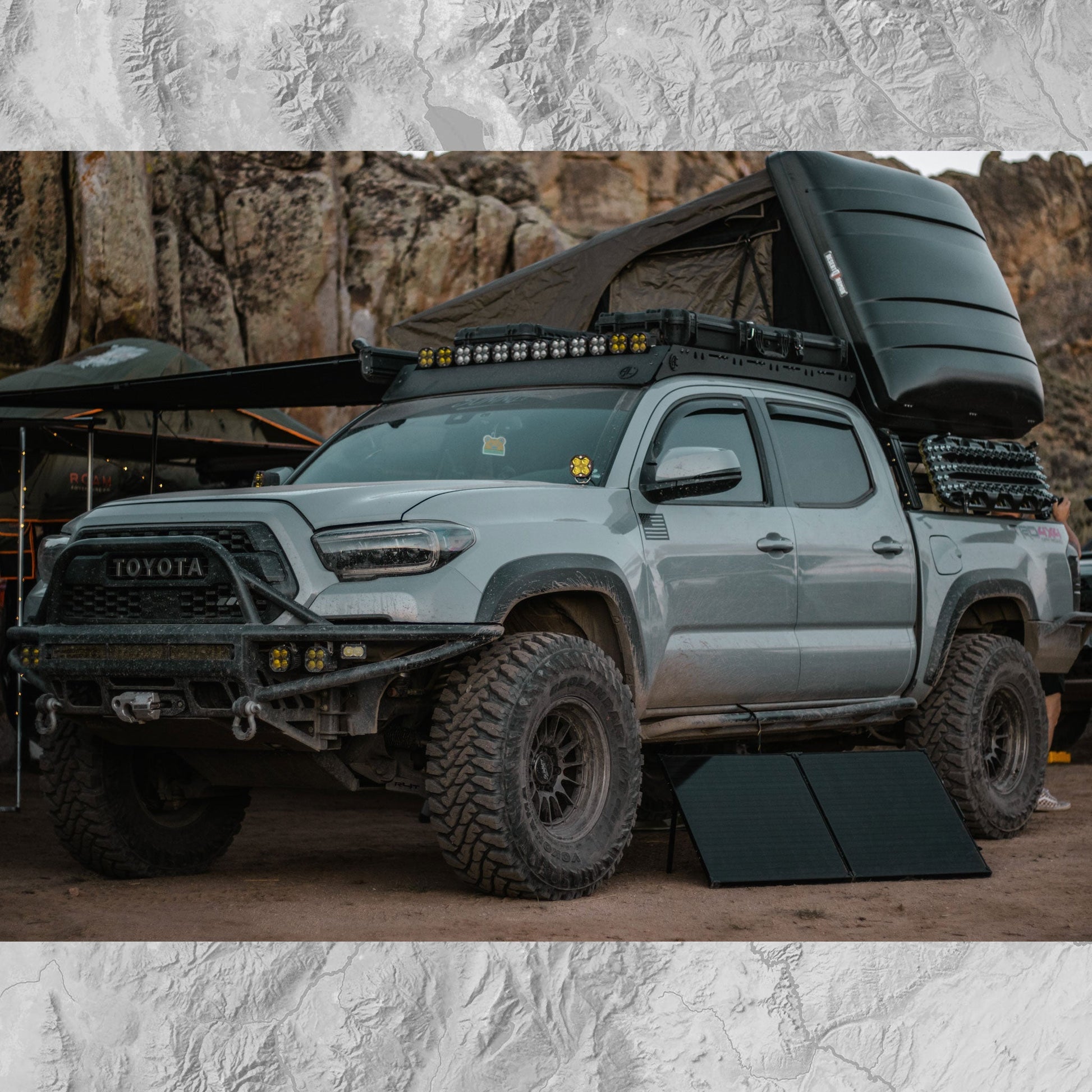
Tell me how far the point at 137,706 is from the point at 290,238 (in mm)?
18496

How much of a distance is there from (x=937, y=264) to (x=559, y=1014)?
17.0ft

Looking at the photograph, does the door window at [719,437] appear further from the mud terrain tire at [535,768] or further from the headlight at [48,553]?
the headlight at [48,553]

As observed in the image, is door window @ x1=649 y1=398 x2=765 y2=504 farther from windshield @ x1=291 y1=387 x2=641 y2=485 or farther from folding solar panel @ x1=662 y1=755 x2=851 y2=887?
folding solar panel @ x1=662 y1=755 x2=851 y2=887

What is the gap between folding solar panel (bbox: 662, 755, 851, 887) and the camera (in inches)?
253

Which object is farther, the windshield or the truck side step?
the truck side step

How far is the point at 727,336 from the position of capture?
7.20m

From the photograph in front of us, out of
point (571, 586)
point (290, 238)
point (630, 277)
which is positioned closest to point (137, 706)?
point (571, 586)

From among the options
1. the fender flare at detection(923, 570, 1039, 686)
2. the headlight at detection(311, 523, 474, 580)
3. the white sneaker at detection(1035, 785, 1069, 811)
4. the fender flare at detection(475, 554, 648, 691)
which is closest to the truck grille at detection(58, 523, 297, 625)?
the headlight at detection(311, 523, 474, 580)

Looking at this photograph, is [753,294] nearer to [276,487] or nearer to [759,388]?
[759,388]

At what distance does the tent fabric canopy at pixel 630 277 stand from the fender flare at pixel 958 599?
2.03 m

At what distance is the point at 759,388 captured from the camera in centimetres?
730

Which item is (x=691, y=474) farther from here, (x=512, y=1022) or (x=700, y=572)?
(x=512, y=1022)

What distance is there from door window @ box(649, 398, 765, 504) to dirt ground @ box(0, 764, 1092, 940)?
5.33 ft

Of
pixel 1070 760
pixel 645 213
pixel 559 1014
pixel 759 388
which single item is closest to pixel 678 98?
pixel 759 388
